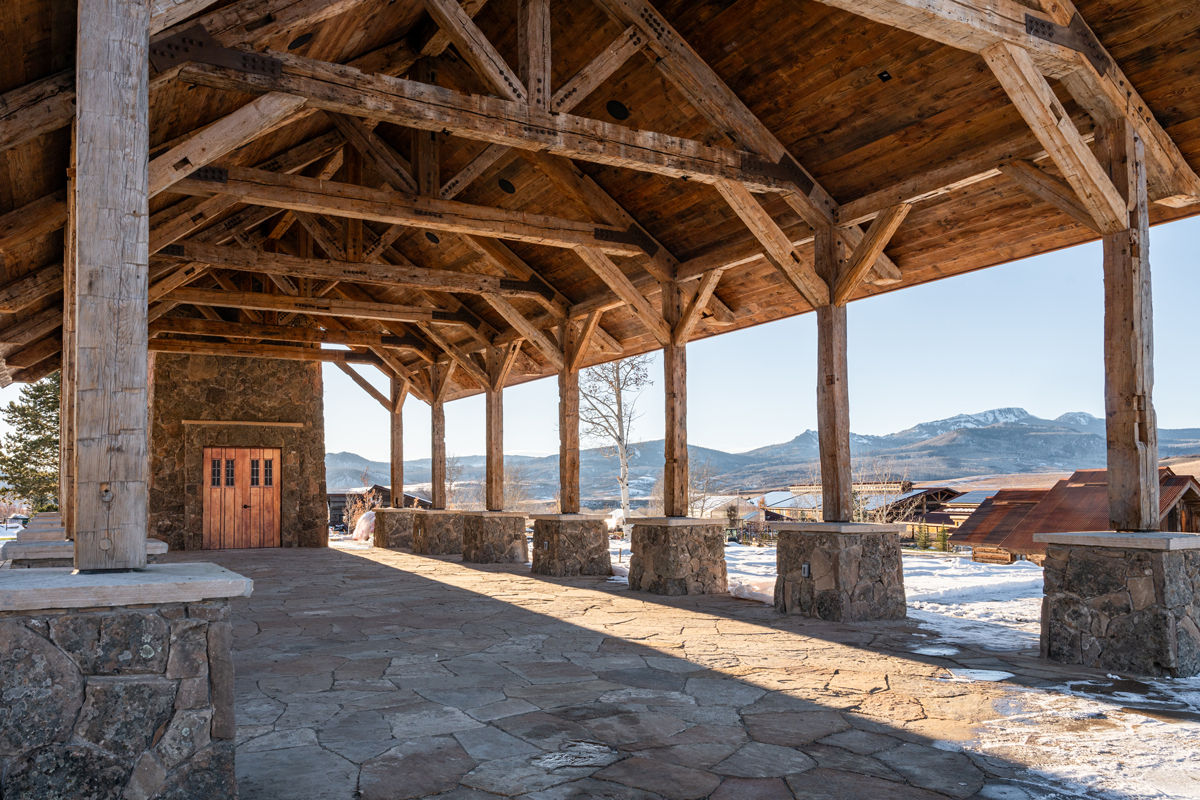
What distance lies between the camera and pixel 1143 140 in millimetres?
5266

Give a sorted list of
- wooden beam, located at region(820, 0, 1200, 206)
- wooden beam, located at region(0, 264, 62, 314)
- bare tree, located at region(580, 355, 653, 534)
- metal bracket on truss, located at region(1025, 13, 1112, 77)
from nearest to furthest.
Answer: wooden beam, located at region(820, 0, 1200, 206), metal bracket on truss, located at region(1025, 13, 1112, 77), wooden beam, located at region(0, 264, 62, 314), bare tree, located at region(580, 355, 653, 534)

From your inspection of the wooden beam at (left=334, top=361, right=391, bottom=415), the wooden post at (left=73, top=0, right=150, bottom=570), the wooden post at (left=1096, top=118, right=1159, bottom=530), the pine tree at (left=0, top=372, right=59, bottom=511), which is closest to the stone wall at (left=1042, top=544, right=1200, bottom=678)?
the wooden post at (left=1096, top=118, right=1159, bottom=530)

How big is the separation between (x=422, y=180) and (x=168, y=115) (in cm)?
233

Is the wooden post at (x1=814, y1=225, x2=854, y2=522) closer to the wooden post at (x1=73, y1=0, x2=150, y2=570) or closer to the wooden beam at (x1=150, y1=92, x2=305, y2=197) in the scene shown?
the wooden beam at (x1=150, y1=92, x2=305, y2=197)

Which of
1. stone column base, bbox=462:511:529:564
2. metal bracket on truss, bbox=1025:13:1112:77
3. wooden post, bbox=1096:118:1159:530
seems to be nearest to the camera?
metal bracket on truss, bbox=1025:13:1112:77

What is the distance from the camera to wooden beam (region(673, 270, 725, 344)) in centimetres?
827

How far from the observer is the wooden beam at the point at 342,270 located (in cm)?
895

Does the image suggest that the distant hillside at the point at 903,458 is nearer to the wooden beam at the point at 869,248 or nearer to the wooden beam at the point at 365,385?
the wooden beam at the point at 365,385

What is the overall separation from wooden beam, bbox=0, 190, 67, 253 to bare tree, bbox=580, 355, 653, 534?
1796cm

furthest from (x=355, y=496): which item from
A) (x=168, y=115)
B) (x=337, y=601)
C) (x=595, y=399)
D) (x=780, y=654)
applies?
(x=780, y=654)

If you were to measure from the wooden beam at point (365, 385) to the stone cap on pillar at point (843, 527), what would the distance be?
36.6 ft

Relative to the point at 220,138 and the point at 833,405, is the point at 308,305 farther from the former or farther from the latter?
the point at 833,405

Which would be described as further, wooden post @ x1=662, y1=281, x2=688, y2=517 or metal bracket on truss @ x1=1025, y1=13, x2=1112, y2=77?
A: wooden post @ x1=662, y1=281, x2=688, y2=517

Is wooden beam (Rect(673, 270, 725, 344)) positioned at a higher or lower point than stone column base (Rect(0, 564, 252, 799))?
higher
